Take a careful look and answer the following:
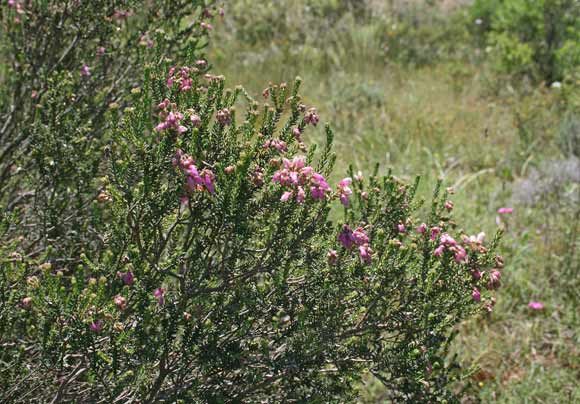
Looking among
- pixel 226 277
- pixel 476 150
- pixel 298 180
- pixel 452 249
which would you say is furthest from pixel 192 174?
pixel 476 150

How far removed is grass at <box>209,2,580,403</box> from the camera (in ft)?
11.4

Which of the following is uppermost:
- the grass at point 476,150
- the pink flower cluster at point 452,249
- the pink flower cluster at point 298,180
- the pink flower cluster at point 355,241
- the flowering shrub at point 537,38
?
the pink flower cluster at point 298,180

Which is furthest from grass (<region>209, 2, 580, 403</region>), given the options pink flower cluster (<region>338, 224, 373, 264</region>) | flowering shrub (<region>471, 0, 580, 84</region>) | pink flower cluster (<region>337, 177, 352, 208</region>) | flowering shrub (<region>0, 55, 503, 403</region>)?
pink flower cluster (<region>337, 177, 352, 208</region>)

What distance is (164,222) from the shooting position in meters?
1.73

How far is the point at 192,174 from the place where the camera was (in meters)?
1.53

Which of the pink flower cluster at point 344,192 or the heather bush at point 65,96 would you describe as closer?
the pink flower cluster at point 344,192

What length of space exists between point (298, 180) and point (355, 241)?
31 cm

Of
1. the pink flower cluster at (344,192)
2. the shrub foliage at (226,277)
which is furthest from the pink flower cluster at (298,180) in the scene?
the pink flower cluster at (344,192)

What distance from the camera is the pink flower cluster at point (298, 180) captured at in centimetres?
158

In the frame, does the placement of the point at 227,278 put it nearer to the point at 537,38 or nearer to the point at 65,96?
the point at 65,96

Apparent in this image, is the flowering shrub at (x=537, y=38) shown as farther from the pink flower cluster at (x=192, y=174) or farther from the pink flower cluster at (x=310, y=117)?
the pink flower cluster at (x=192, y=174)

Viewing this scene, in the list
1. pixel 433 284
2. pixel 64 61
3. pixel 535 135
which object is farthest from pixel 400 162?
pixel 433 284

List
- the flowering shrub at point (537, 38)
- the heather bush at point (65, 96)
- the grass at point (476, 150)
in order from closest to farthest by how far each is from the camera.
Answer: the heather bush at point (65, 96) → the grass at point (476, 150) → the flowering shrub at point (537, 38)

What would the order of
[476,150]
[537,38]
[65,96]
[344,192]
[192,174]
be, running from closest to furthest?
[192,174] < [344,192] < [65,96] < [476,150] < [537,38]
